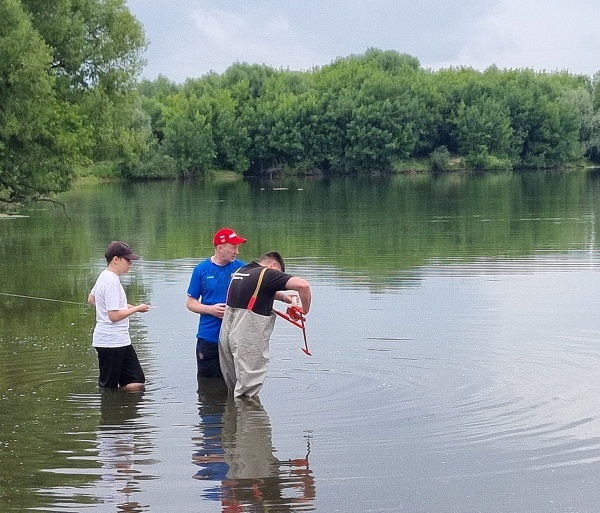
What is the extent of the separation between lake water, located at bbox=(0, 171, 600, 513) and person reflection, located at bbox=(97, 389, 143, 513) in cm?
2

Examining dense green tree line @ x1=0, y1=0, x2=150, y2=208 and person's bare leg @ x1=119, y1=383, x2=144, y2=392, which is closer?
person's bare leg @ x1=119, y1=383, x2=144, y2=392

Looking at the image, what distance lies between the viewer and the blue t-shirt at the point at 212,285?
1159 centimetres

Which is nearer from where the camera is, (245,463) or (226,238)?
(245,463)

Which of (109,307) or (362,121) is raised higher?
(362,121)

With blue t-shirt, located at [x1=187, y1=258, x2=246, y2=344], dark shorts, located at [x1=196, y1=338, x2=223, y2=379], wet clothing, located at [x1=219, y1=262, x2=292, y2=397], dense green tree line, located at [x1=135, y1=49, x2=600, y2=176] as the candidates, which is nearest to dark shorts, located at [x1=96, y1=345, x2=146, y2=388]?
dark shorts, located at [x1=196, y1=338, x2=223, y2=379]

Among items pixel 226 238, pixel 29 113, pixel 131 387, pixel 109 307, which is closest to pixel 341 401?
pixel 226 238

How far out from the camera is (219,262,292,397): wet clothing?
10.8 m

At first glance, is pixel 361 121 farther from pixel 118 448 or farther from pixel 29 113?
pixel 118 448

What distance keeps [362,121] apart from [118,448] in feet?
347

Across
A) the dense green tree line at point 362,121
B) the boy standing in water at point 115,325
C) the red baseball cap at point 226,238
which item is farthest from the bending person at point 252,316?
the dense green tree line at point 362,121

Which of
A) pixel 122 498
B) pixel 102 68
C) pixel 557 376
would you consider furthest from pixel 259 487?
pixel 102 68

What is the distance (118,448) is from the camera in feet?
32.4

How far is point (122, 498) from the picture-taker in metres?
8.42

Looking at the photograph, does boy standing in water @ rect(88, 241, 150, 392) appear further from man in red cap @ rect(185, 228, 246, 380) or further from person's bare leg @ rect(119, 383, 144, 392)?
man in red cap @ rect(185, 228, 246, 380)
